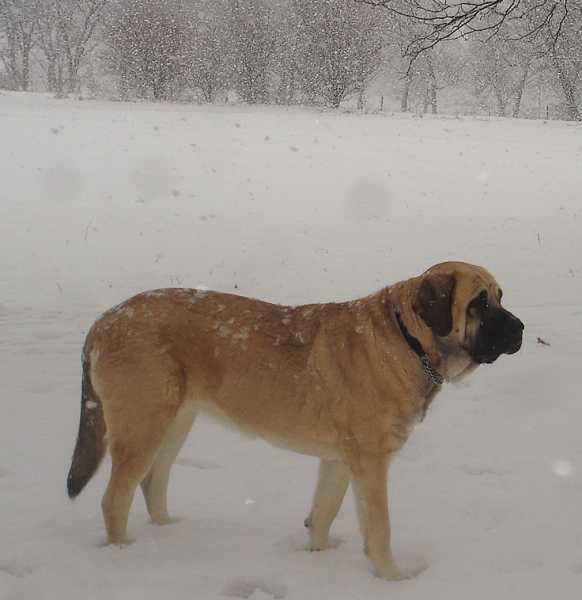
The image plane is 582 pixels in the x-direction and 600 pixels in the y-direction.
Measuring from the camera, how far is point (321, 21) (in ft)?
117

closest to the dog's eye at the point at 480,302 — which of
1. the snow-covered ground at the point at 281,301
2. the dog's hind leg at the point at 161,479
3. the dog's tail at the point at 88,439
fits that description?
the snow-covered ground at the point at 281,301

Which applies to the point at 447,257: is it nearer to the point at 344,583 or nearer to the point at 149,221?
the point at 149,221

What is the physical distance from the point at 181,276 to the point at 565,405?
597 centimetres

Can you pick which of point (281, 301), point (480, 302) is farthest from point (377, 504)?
point (281, 301)

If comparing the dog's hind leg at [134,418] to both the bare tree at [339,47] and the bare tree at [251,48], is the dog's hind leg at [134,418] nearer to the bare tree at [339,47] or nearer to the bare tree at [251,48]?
the bare tree at [339,47]

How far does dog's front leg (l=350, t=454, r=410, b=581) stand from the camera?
3.26m

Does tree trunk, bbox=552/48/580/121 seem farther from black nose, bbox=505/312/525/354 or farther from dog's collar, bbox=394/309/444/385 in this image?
dog's collar, bbox=394/309/444/385

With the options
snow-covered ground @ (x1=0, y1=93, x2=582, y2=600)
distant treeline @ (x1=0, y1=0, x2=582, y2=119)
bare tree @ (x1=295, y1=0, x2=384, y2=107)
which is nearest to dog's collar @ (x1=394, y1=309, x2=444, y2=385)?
snow-covered ground @ (x1=0, y1=93, x2=582, y2=600)

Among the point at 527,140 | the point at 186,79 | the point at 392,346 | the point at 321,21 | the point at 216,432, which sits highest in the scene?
the point at 321,21

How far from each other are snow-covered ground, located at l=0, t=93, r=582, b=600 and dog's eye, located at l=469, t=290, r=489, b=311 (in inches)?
55.4

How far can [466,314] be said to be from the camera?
10.8 feet

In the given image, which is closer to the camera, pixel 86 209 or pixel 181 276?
pixel 181 276

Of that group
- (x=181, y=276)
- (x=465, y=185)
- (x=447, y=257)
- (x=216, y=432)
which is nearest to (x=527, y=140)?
(x=465, y=185)

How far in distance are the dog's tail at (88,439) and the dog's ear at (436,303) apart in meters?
1.90
